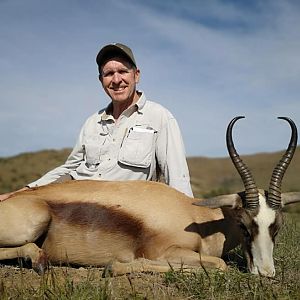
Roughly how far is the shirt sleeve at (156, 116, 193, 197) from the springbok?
0.93m

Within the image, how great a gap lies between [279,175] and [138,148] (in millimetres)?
1979

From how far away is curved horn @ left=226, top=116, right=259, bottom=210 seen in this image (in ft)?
17.7

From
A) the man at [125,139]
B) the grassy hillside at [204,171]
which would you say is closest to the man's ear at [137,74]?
the man at [125,139]

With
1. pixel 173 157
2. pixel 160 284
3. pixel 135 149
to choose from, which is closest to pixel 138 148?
pixel 135 149

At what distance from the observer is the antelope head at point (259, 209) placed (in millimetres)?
5133

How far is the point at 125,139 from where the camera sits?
6.97 meters

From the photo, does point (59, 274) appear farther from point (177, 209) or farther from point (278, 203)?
point (278, 203)

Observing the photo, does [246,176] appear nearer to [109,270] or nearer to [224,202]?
[224,202]

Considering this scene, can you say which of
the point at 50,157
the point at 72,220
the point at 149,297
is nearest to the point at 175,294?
the point at 149,297

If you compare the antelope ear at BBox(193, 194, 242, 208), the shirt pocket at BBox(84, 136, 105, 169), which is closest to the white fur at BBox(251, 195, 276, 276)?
the antelope ear at BBox(193, 194, 242, 208)

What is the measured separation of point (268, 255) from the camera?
16.7 ft

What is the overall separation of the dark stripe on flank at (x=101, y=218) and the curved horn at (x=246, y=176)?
3.84ft

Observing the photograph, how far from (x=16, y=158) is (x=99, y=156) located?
38149 millimetres

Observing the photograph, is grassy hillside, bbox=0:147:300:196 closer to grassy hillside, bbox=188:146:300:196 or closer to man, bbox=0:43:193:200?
grassy hillside, bbox=188:146:300:196
